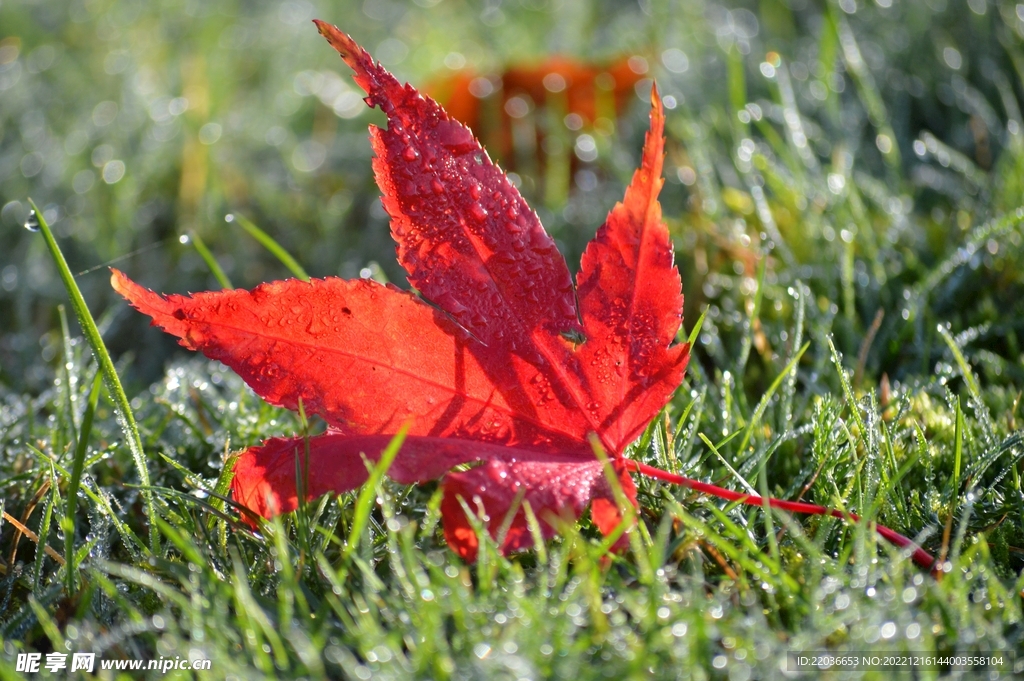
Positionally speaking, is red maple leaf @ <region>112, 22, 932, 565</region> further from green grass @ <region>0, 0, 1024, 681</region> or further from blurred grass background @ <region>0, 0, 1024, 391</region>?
blurred grass background @ <region>0, 0, 1024, 391</region>

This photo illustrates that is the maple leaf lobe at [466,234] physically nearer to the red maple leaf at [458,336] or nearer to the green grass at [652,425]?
the red maple leaf at [458,336]

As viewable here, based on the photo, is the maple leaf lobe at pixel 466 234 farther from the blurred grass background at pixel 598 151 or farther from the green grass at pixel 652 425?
the blurred grass background at pixel 598 151

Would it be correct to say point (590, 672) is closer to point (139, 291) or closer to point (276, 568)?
point (276, 568)

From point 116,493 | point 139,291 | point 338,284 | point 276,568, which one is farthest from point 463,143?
point 116,493

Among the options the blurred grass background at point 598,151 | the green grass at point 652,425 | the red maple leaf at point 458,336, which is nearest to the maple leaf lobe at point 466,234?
the red maple leaf at point 458,336

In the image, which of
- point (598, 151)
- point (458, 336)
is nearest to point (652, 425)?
point (458, 336)

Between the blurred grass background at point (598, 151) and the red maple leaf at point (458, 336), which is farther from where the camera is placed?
the blurred grass background at point (598, 151)

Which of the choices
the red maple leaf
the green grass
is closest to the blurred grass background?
the green grass
